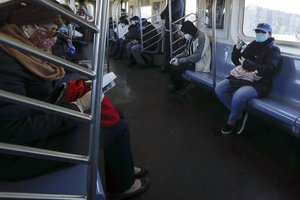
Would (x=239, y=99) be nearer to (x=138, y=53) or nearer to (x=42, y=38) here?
(x=42, y=38)

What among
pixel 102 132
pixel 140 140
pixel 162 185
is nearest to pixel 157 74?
pixel 140 140

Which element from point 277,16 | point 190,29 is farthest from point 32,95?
point 190,29

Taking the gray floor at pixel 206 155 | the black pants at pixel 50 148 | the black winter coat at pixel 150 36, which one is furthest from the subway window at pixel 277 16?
the black winter coat at pixel 150 36

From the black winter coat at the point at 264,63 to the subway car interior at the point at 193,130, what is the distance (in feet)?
0.39

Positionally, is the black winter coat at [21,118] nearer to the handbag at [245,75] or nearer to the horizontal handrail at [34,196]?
the horizontal handrail at [34,196]

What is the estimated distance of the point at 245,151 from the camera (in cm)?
252

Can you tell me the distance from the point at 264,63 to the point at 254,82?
205 mm

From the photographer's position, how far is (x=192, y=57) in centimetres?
410

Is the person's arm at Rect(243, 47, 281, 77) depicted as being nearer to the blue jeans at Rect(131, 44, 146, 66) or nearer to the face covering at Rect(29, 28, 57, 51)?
the face covering at Rect(29, 28, 57, 51)

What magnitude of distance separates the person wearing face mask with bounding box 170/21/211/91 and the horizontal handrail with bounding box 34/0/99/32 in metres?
3.47

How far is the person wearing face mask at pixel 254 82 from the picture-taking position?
9.09 ft

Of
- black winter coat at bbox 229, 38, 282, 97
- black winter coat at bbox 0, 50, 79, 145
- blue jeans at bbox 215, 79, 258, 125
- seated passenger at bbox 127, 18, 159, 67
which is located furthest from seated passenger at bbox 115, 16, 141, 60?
black winter coat at bbox 0, 50, 79, 145

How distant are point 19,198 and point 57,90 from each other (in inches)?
26.9

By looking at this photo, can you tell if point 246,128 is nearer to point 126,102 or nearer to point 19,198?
point 126,102
